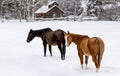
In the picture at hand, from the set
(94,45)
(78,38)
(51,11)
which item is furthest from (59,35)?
(51,11)

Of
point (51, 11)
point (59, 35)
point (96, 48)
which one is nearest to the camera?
point (96, 48)

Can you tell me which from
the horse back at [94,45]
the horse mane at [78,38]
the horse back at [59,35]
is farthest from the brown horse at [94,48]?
the horse back at [59,35]

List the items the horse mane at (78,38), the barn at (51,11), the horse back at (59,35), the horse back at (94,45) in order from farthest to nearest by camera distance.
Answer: the barn at (51,11) → the horse back at (59,35) → the horse mane at (78,38) → the horse back at (94,45)

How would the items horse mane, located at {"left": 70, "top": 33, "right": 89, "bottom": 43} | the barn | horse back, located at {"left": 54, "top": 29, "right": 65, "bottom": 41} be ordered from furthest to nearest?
the barn
horse back, located at {"left": 54, "top": 29, "right": 65, "bottom": 41}
horse mane, located at {"left": 70, "top": 33, "right": 89, "bottom": 43}

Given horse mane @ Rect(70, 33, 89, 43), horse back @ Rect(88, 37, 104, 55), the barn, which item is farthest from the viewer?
the barn

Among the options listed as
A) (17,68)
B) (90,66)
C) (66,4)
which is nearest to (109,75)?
(90,66)

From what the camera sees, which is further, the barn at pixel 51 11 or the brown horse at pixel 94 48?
the barn at pixel 51 11

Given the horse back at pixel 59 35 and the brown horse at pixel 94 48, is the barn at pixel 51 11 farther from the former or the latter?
the brown horse at pixel 94 48

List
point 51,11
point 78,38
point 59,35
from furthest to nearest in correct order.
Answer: point 51,11 < point 59,35 < point 78,38

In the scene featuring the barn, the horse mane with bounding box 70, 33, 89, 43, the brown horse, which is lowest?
the brown horse

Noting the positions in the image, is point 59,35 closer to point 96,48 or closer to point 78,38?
point 78,38

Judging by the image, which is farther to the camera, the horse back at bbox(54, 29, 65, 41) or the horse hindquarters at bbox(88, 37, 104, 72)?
the horse back at bbox(54, 29, 65, 41)

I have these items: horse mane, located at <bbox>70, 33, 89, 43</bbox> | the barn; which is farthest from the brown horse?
the barn

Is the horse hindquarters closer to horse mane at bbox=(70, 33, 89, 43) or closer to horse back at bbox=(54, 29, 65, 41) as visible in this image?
horse mane at bbox=(70, 33, 89, 43)
